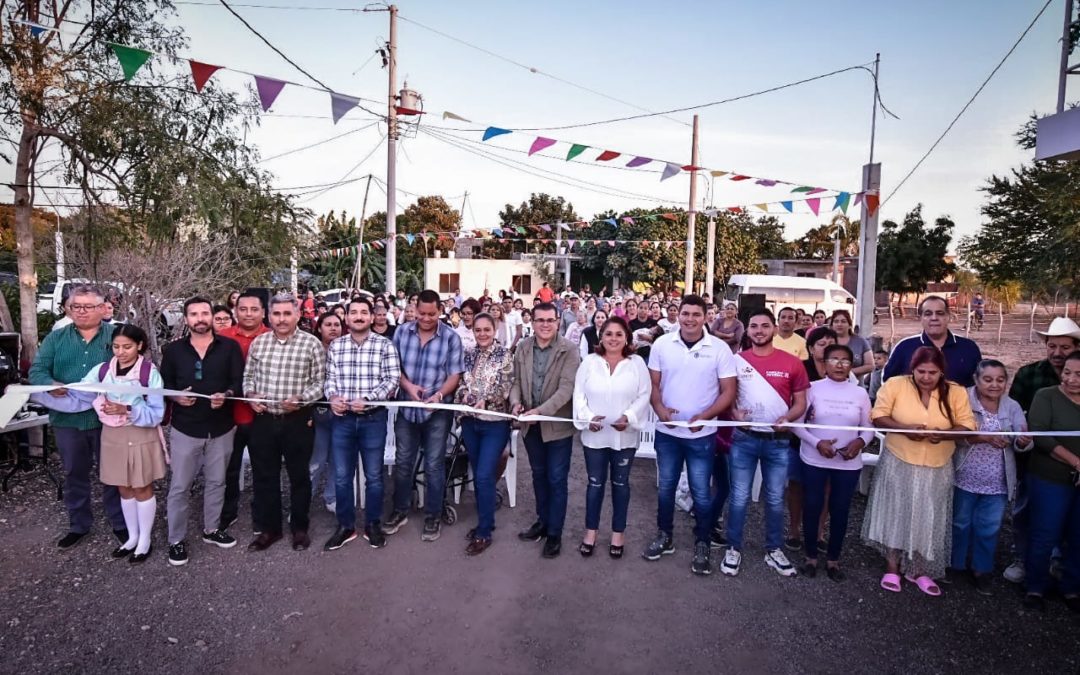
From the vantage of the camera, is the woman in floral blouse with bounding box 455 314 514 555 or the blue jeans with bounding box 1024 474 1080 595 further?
the woman in floral blouse with bounding box 455 314 514 555

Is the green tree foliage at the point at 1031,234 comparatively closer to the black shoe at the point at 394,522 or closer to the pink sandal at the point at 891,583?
the pink sandal at the point at 891,583

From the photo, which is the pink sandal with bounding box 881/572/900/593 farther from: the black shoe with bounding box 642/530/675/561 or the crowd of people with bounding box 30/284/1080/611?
the black shoe with bounding box 642/530/675/561

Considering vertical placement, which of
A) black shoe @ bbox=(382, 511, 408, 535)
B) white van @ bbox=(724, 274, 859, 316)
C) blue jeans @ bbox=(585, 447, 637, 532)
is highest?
white van @ bbox=(724, 274, 859, 316)

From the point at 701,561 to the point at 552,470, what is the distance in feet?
3.86

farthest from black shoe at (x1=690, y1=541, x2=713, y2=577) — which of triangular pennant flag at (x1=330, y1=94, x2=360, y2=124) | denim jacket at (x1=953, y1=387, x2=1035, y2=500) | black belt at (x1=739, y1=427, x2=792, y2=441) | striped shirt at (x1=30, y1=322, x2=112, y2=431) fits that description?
triangular pennant flag at (x1=330, y1=94, x2=360, y2=124)

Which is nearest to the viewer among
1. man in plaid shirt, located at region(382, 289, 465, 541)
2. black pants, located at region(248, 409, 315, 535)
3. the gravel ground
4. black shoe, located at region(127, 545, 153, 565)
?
the gravel ground

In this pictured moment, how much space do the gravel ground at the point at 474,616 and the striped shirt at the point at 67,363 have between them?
89cm

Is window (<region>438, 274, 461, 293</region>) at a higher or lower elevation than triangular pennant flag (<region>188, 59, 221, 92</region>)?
lower

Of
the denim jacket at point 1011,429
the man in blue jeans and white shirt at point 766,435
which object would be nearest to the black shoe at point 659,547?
the man in blue jeans and white shirt at point 766,435

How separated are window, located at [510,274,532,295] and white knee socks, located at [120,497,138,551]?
28.1 meters

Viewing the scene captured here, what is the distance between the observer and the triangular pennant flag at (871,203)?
920 cm

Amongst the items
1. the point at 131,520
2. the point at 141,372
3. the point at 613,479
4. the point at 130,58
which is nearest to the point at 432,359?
the point at 613,479

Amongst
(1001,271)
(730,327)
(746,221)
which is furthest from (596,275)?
(730,327)

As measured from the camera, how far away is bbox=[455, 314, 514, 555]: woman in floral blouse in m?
4.51
